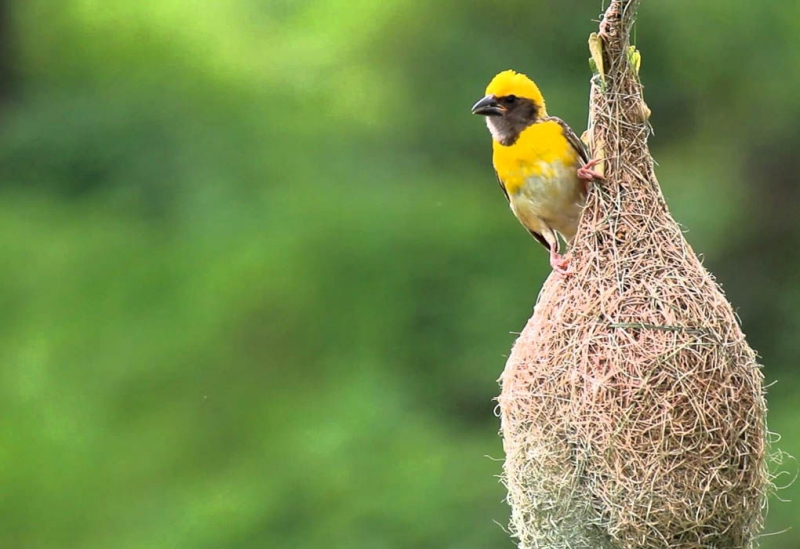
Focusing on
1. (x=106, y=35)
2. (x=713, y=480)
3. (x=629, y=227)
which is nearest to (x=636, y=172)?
(x=629, y=227)

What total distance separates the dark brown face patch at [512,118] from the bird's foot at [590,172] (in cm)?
31

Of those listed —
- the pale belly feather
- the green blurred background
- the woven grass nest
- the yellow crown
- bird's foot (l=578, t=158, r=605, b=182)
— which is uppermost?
the green blurred background

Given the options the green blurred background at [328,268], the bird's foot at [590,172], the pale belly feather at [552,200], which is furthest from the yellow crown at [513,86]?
the green blurred background at [328,268]

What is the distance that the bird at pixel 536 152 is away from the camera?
3148 mm

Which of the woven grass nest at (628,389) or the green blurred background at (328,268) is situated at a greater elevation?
the green blurred background at (328,268)

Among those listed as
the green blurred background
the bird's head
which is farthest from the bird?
the green blurred background

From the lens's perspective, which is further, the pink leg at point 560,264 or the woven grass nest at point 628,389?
the pink leg at point 560,264

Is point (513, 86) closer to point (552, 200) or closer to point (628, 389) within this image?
point (552, 200)

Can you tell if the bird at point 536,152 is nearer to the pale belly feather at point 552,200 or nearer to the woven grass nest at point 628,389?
the pale belly feather at point 552,200

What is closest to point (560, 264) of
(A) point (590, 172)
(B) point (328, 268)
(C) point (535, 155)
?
(A) point (590, 172)

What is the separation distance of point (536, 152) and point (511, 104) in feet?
0.48

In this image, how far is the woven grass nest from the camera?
2.68 meters

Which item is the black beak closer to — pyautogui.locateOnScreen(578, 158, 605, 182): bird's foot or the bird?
the bird

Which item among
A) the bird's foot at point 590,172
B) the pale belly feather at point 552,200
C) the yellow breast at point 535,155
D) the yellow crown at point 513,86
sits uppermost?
the yellow crown at point 513,86
